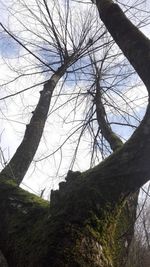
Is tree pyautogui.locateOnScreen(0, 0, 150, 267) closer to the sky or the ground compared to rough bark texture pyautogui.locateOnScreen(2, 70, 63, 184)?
closer to the ground

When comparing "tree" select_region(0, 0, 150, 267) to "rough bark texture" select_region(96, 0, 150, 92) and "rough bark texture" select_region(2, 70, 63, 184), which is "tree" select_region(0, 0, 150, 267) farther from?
"rough bark texture" select_region(2, 70, 63, 184)

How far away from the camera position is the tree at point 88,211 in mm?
1731

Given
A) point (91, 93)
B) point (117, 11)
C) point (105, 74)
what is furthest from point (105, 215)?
point (105, 74)

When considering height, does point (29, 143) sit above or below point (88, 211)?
above

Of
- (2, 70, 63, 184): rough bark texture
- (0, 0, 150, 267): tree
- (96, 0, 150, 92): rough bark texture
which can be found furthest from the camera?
(2, 70, 63, 184): rough bark texture

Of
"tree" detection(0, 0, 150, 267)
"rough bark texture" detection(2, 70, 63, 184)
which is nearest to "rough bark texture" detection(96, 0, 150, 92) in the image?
"tree" detection(0, 0, 150, 267)

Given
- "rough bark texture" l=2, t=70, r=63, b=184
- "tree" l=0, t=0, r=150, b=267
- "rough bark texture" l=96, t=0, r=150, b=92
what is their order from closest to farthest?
1. "tree" l=0, t=0, r=150, b=267
2. "rough bark texture" l=96, t=0, r=150, b=92
3. "rough bark texture" l=2, t=70, r=63, b=184

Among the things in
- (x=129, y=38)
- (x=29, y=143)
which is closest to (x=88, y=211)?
(x=129, y=38)

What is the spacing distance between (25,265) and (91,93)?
343 centimetres

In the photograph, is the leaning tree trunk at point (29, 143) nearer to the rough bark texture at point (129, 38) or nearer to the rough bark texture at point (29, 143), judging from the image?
the rough bark texture at point (29, 143)

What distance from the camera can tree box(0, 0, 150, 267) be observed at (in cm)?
173

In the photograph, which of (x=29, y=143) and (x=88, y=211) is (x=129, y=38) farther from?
(x=29, y=143)

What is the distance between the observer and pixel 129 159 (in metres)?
2.00

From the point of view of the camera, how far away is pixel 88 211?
6.17 ft
